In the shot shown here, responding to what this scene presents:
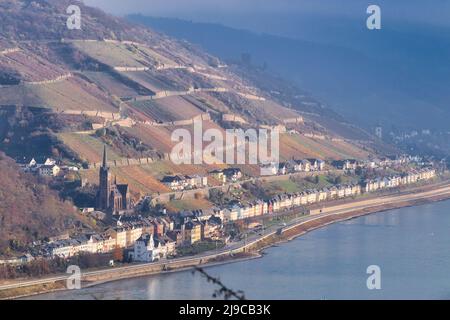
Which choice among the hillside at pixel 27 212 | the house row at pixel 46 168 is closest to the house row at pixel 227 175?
the house row at pixel 46 168

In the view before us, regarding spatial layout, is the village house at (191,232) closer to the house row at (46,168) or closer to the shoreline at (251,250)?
the shoreline at (251,250)

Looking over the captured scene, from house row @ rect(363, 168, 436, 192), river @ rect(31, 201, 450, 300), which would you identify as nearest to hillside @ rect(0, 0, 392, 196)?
house row @ rect(363, 168, 436, 192)

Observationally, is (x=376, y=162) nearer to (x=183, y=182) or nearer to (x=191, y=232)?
(x=183, y=182)

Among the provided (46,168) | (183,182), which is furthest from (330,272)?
(183,182)

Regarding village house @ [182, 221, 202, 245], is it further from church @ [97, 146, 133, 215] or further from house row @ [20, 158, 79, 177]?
house row @ [20, 158, 79, 177]
